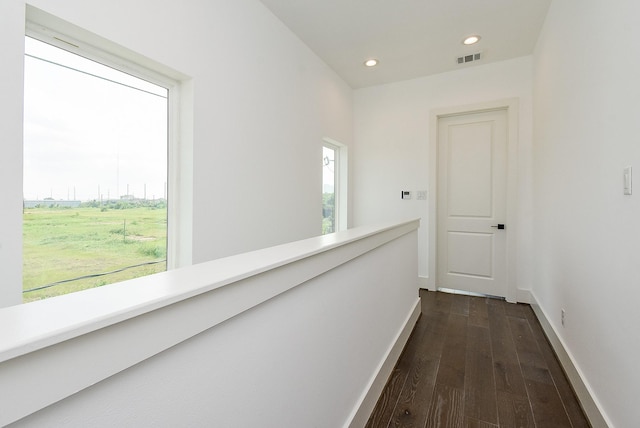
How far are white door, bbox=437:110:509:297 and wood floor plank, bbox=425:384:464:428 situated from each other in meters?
2.18

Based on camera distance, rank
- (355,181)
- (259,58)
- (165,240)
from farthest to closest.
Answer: (355,181), (259,58), (165,240)

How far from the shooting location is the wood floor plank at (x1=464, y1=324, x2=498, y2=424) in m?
1.64

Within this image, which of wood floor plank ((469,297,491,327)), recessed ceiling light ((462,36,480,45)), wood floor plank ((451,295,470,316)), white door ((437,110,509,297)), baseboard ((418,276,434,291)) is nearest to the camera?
wood floor plank ((469,297,491,327))

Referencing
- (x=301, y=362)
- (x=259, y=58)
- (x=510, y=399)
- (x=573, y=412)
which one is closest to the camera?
(x=301, y=362)

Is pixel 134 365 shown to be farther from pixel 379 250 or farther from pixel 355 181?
pixel 355 181

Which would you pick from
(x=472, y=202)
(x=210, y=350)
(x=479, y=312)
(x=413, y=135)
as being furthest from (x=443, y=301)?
(x=210, y=350)

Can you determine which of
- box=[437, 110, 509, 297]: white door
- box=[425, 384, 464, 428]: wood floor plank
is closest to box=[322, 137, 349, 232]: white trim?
box=[437, 110, 509, 297]: white door

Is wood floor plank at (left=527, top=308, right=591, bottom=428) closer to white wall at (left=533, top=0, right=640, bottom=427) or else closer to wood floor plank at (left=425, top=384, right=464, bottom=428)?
white wall at (left=533, top=0, right=640, bottom=427)

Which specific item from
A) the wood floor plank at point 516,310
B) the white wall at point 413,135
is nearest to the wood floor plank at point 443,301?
the white wall at point 413,135

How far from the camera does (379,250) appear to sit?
1789 mm

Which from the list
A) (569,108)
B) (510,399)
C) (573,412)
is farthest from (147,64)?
(573,412)

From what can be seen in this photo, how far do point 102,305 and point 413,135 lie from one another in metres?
3.96

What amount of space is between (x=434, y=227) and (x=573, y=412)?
233 cm

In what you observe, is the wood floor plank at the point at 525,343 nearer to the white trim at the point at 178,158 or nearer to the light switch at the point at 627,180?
the light switch at the point at 627,180
